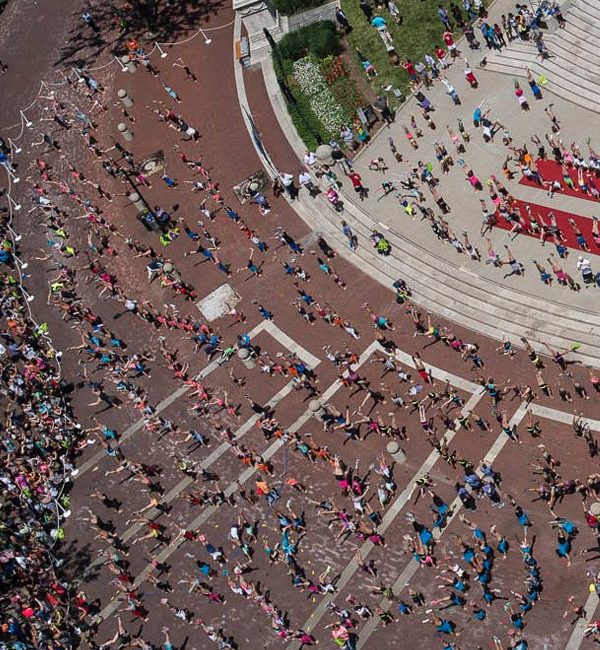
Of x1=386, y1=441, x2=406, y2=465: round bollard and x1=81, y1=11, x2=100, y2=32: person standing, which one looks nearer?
x1=386, y1=441, x2=406, y2=465: round bollard

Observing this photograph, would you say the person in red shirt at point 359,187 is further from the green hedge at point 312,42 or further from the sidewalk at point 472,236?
the green hedge at point 312,42

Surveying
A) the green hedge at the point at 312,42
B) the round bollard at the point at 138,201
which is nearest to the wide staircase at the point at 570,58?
the green hedge at the point at 312,42

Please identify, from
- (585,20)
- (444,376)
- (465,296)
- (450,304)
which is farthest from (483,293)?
(585,20)

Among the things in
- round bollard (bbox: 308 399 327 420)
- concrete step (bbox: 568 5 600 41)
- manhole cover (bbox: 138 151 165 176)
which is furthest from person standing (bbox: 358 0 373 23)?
round bollard (bbox: 308 399 327 420)

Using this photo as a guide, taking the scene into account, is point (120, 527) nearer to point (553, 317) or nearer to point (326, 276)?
point (326, 276)

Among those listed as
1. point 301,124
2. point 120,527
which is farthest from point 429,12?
point 120,527

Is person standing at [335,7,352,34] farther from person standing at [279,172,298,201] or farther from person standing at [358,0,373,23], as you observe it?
person standing at [279,172,298,201]
